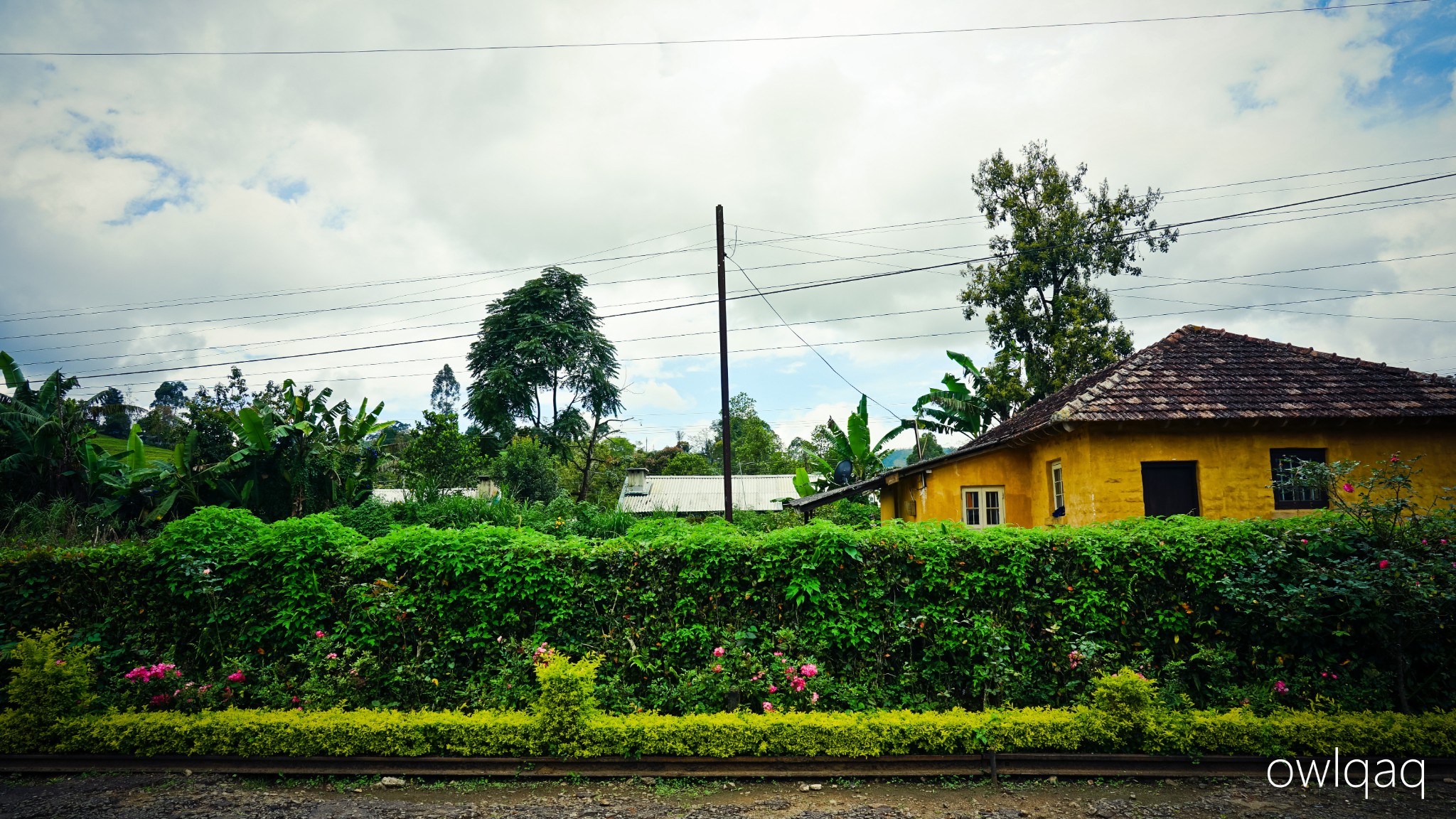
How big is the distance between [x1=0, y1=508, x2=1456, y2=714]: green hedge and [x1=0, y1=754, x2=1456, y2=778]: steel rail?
0.60 metres

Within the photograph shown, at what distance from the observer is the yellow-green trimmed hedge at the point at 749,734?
590 cm

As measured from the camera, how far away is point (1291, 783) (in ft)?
18.9

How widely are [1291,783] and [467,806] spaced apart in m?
6.60

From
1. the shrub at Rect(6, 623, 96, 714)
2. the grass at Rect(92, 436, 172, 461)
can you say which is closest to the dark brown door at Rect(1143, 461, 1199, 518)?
the shrub at Rect(6, 623, 96, 714)

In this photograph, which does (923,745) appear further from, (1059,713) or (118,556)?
(118,556)

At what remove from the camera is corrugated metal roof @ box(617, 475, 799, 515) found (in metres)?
43.7

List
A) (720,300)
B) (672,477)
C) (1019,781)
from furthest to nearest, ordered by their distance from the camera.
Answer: (672,477), (720,300), (1019,781)

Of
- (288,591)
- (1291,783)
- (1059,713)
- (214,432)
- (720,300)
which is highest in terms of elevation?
(720,300)

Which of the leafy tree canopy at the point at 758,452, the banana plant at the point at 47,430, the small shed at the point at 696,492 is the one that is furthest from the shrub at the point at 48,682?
the leafy tree canopy at the point at 758,452

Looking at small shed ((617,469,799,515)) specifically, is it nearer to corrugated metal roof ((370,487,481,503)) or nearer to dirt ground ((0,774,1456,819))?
corrugated metal roof ((370,487,481,503))

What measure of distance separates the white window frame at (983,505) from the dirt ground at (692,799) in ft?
33.1

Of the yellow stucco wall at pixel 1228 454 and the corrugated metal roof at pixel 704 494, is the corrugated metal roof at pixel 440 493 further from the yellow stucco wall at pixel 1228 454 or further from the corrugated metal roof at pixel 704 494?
the yellow stucco wall at pixel 1228 454

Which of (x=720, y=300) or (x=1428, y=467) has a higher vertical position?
(x=720, y=300)

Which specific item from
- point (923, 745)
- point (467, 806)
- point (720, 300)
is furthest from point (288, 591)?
point (720, 300)
